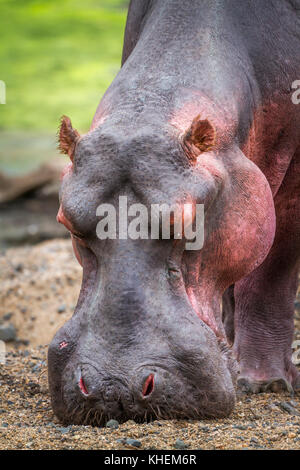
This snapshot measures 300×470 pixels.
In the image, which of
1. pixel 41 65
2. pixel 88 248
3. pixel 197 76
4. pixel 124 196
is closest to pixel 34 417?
pixel 88 248

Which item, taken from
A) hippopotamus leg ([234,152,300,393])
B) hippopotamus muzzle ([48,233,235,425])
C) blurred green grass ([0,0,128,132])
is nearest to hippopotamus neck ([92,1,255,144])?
hippopotamus muzzle ([48,233,235,425])

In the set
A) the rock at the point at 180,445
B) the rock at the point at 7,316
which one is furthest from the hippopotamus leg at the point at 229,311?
the rock at the point at 180,445

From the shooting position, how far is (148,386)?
130 inches

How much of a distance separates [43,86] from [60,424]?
14519mm

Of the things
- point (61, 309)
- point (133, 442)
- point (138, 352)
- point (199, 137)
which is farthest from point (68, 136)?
point (61, 309)

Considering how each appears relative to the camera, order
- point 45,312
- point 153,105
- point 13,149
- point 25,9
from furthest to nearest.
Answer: point 25,9
point 13,149
point 45,312
point 153,105

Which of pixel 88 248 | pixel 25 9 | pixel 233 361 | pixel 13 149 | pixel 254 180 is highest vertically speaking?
pixel 25 9

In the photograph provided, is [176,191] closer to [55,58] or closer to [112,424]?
[112,424]

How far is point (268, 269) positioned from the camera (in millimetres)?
5414

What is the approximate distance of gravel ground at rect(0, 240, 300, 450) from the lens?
10.5 feet

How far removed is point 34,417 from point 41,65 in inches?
616

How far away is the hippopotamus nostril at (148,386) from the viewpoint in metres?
3.27
